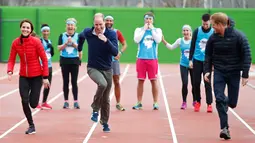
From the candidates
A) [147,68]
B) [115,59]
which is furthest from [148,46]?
[115,59]

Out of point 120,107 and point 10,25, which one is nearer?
point 120,107

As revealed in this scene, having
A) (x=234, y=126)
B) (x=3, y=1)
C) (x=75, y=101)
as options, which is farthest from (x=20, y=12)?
(x=234, y=126)

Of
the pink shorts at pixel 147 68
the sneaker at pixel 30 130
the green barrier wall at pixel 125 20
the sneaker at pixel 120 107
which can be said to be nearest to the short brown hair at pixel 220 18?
the sneaker at pixel 30 130

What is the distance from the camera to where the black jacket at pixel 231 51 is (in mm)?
11352

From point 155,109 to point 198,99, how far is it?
1014mm

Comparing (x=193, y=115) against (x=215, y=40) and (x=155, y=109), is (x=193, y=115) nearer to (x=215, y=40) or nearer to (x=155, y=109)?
(x=155, y=109)

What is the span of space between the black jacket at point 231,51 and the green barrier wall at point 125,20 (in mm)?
24217

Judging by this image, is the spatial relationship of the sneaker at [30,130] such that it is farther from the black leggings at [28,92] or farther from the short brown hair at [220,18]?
the short brown hair at [220,18]

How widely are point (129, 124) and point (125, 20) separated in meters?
22.9

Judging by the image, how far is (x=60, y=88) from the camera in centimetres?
2131

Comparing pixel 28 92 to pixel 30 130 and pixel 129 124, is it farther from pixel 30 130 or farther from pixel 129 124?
pixel 129 124

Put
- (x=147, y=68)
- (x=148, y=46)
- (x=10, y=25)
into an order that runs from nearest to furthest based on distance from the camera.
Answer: (x=148, y=46) → (x=147, y=68) → (x=10, y=25)

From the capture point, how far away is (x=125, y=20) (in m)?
36.2

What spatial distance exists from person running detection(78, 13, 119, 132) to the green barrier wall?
23500 mm
